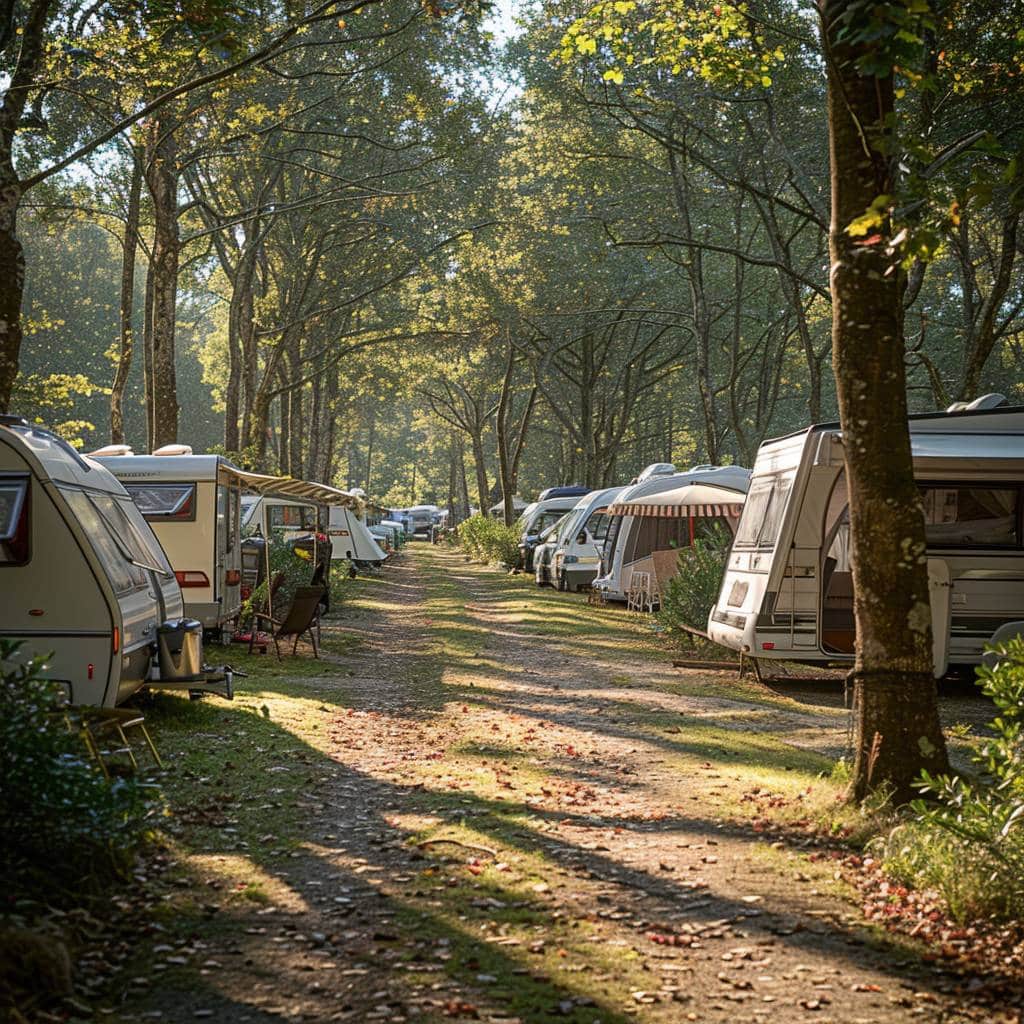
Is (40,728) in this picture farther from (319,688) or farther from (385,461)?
(385,461)

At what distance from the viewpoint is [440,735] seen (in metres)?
10.2

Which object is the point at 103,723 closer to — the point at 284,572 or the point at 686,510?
the point at 686,510

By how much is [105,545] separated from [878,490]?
18.4 feet

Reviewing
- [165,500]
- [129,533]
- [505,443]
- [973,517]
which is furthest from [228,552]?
[505,443]

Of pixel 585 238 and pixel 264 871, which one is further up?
pixel 585 238

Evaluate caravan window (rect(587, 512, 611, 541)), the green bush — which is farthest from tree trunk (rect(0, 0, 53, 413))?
caravan window (rect(587, 512, 611, 541))

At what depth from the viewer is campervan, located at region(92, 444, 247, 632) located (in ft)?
49.8

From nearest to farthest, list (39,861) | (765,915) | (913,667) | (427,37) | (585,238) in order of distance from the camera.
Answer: (39,861)
(765,915)
(913,667)
(427,37)
(585,238)

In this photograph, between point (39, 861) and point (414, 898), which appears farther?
point (414, 898)

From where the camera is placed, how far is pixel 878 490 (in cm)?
680

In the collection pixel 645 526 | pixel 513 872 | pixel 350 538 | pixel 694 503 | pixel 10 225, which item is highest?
pixel 10 225

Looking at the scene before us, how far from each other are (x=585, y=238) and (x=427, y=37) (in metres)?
7.53

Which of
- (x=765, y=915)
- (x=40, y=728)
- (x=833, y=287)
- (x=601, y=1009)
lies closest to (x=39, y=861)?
(x=40, y=728)

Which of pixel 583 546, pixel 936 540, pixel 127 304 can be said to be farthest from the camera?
pixel 583 546
